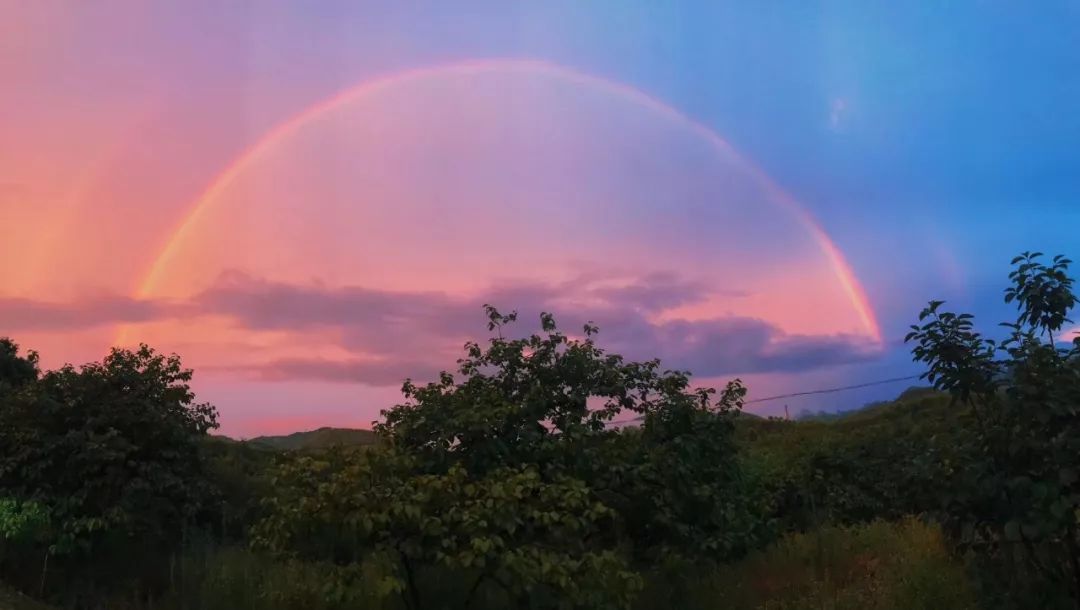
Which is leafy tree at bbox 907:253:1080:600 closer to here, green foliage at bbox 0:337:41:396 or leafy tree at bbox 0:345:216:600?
leafy tree at bbox 0:345:216:600

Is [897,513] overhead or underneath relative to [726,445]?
underneath

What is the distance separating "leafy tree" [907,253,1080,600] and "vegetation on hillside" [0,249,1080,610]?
0.06ft

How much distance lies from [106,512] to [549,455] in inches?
253

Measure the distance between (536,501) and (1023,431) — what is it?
3.82 meters

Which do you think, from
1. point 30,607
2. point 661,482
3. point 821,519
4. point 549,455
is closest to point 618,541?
point 661,482

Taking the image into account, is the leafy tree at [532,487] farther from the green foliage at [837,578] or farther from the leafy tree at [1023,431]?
the leafy tree at [1023,431]

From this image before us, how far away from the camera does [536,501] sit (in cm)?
618

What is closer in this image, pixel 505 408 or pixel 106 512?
pixel 505 408

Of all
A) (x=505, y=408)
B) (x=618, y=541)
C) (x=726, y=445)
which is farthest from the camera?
(x=726, y=445)

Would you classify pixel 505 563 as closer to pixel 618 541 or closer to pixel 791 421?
pixel 618 541

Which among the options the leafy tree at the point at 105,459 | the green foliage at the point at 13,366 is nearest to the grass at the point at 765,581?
the leafy tree at the point at 105,459

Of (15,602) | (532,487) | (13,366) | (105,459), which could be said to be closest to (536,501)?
(532,487)

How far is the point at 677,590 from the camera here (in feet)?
27.5

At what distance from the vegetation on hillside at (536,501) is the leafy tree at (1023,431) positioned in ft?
0.06
